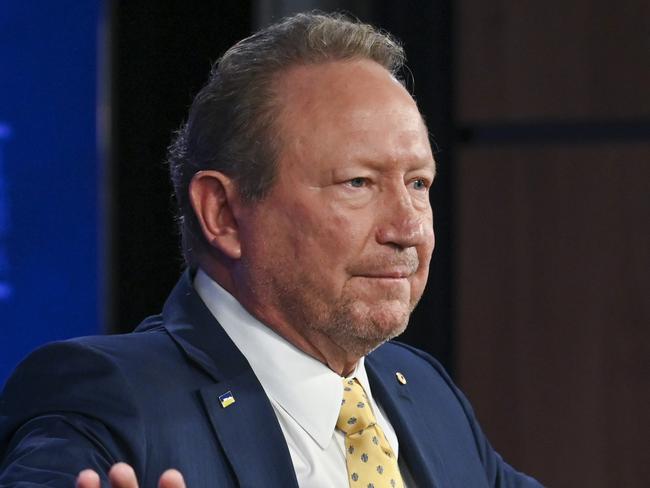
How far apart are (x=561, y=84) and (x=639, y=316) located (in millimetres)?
668

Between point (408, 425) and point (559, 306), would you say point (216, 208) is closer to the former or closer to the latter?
point (408, 425)

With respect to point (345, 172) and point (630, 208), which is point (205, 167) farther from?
point (630, 208)

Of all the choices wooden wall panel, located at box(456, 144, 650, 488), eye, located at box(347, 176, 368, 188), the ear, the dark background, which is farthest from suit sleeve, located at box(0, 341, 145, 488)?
wooden wall panel, located at box(456, 144, 650, 488)

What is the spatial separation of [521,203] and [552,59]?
41 centimetres

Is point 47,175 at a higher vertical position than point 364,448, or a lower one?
higher

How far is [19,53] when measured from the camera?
2.67 m

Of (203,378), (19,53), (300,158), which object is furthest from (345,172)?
(19,53)

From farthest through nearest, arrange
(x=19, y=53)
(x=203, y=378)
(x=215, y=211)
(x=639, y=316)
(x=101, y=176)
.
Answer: (x=639, y=316)
(x=101, y=176)
(x=19, y=53)
(x=215, y=211)
(x=203, y=378)

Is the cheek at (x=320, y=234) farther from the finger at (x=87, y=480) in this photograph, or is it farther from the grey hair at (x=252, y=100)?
the finger at (x=87, y=480)

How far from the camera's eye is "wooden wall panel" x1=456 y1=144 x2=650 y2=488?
320cm

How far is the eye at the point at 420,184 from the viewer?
1.61m

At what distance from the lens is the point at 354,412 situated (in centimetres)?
158

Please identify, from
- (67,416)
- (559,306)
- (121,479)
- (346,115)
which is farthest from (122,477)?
(559,306)

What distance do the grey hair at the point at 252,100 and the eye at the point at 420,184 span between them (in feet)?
0.57
